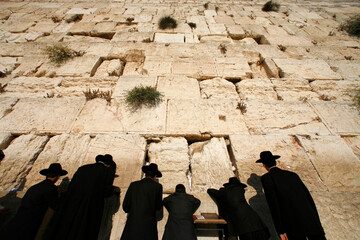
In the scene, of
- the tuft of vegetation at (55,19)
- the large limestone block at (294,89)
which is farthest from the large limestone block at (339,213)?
the tuft of vegetation at (55,19)

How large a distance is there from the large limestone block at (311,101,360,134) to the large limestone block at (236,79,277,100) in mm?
924

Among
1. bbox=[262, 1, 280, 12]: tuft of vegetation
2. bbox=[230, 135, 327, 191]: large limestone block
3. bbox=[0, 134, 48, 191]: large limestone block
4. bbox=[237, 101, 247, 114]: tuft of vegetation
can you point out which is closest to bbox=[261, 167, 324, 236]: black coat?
bbox=[230, 135, 327, 191]: large limestone block

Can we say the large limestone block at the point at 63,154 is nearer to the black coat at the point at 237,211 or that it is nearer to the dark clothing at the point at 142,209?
the dark clothing at the point at 142,209

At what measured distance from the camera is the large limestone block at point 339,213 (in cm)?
200

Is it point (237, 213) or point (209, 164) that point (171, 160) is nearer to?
point (209, 164)

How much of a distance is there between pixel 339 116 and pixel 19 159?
629 cm

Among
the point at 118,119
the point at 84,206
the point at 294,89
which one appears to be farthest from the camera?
the point at 294,89

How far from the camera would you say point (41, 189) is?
6.13 feet

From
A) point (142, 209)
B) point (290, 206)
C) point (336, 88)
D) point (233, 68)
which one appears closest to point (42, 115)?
point (142, 209)

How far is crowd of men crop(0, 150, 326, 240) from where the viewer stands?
1.75m

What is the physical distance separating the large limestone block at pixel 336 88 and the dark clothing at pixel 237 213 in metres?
3.61

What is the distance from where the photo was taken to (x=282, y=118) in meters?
3.31

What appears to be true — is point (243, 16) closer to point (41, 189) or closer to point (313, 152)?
point (313, 152)

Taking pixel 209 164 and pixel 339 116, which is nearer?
pixel 209 164
